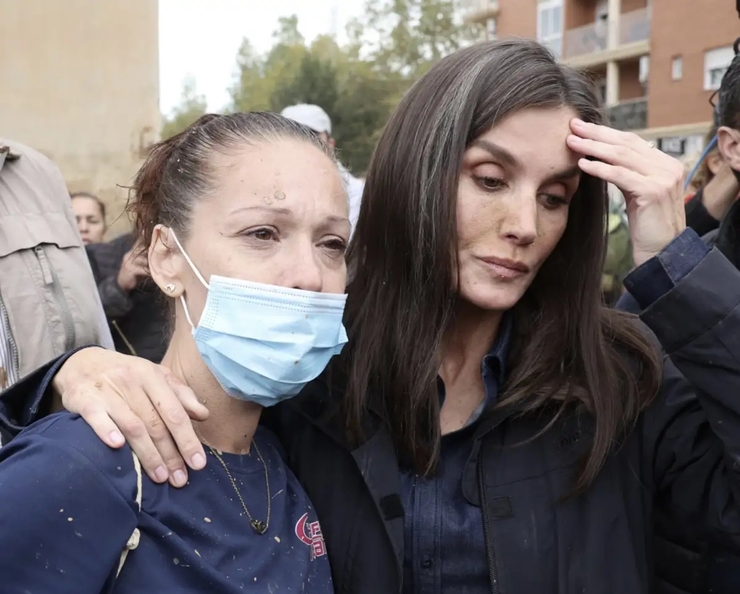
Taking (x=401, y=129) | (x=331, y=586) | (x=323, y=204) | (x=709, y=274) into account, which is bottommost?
(x=331, y=586)

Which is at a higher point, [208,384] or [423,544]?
[208,384]

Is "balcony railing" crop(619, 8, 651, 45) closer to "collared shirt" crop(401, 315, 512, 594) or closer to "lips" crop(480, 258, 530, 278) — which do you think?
"lips" crop(480, 258, 530, 278)

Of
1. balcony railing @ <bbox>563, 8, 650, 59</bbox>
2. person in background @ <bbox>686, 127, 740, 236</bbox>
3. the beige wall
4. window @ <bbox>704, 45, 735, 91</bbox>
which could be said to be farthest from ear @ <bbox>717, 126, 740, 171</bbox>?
balcony railing @ <bbox>563, 8, 650, 59</bbox>

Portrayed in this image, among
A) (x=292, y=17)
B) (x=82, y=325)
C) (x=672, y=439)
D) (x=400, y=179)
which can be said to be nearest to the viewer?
(x=672, y=439)

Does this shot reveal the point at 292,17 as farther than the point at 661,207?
Yes

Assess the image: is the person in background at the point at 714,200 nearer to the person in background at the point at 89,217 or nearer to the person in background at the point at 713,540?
the person in background at the point at 713,540

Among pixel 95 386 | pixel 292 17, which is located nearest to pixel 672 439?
pixel 95 386

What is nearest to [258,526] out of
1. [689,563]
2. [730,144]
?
[689,563]

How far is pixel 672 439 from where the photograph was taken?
1859mm

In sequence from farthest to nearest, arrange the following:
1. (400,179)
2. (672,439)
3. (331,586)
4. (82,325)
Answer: (82,325)
(400,179)
(672,439)
(331,586)

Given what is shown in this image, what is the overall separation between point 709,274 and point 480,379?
0.65 metres

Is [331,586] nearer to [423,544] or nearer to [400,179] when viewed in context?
[423,544]

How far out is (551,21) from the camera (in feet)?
94.3

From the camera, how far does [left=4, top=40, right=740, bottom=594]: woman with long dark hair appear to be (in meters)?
1.72
